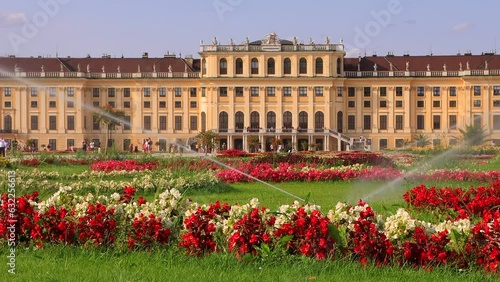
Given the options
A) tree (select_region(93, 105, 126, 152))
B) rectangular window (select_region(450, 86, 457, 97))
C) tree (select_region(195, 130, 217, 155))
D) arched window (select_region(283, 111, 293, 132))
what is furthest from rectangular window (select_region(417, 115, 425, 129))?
tree (select_region(93, 105, 126, 152))

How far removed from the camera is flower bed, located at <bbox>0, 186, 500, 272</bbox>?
303 inches

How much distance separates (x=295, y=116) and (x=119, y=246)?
53073 mm

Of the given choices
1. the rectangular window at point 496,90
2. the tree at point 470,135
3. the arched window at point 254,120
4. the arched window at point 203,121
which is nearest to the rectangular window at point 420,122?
the rectangular window at point 496,90

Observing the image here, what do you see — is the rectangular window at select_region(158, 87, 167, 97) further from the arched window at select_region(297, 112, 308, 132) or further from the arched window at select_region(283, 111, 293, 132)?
the arched window at select_region(297, 112, 308, 132)

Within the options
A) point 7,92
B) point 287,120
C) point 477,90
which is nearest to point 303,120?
point 287,120

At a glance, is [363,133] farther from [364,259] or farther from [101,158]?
[364,259]

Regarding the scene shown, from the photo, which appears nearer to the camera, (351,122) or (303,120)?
(303,120)

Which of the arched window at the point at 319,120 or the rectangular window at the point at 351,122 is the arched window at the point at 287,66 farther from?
the rectangular window at the point at 351,122

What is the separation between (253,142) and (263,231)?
159ft

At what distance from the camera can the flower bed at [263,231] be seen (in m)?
7.70

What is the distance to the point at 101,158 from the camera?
2739cm

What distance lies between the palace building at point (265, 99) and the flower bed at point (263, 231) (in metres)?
51.2

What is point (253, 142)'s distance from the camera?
5659 centimetres

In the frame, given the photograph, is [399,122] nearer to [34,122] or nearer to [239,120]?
[239,120]
